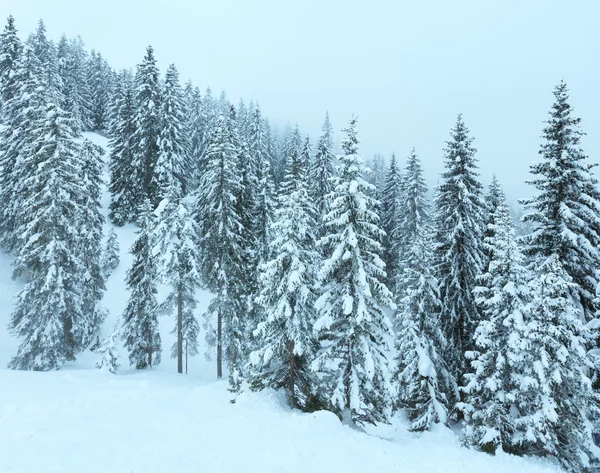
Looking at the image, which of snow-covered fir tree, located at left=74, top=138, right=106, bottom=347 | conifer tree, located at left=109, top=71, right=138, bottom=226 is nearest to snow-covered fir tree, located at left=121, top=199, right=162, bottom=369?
snow-covered fir tree, located at left=74, top=138, right=106, bottom=347

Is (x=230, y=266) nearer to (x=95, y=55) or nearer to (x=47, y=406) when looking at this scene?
(x=47, y=406)

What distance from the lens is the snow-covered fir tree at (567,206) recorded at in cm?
1758

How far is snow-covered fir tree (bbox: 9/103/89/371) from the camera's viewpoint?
2305cm

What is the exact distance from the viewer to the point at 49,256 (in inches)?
904

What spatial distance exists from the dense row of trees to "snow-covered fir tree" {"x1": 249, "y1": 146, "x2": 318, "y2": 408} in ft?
0.29

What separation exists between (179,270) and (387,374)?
16.0 m

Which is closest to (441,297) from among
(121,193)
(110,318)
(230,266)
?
(230,266)

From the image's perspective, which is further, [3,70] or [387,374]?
[3,70]

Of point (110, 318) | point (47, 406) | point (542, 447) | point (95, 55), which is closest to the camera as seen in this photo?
point (47, 406)

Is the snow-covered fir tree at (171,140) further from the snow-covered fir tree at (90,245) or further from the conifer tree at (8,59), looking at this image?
the conifer tree at (8,59)

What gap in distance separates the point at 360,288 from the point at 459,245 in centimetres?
822

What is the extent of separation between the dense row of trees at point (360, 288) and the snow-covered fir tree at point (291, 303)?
0.09 m

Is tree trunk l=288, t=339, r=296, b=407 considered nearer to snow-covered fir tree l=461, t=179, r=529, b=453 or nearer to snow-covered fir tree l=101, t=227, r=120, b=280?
snow-covered fir tree l=461, t=179, r=529, b=453

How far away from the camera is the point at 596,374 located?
54.9ft
